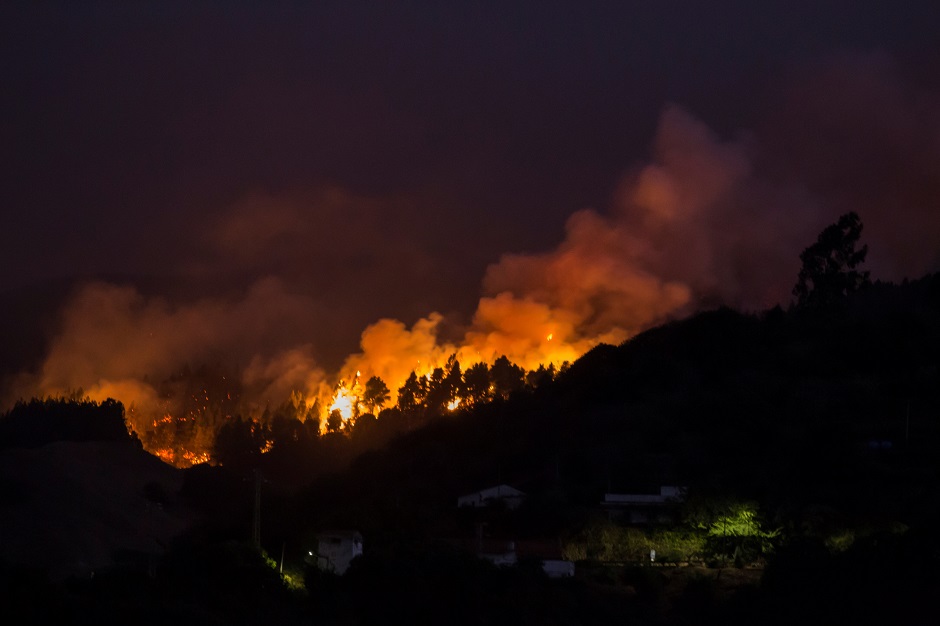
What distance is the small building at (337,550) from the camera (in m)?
32.0

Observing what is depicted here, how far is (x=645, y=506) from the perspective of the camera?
127ft

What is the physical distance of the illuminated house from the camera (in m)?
38.2

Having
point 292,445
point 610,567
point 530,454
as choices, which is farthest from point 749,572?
point 292,445

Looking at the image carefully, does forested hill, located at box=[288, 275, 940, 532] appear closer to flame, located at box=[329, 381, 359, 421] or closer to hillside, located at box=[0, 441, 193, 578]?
hillside, located at box=[0, 441, 193, 578]

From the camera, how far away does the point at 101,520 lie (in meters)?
42.0

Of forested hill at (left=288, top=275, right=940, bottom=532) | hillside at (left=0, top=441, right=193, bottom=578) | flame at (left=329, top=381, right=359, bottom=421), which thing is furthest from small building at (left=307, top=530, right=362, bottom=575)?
flame at (left=329, top=381, right=359, bottom=421)

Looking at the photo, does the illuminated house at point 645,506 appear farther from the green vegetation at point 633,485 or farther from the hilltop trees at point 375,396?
the hilltop trees at point 375,396

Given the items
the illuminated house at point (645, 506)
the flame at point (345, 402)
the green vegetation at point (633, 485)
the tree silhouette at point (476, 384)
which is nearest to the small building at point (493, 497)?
the green vegetation at point (633, 485)

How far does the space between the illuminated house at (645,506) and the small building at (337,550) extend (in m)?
9.67

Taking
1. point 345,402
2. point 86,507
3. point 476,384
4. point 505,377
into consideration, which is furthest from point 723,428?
point 345,402

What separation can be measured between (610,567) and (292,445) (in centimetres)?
2987

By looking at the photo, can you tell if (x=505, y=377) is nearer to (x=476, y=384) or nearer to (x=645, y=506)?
(x=476, y=384)

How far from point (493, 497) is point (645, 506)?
550 centimetres

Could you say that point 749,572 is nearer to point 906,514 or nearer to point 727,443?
point 906,514
